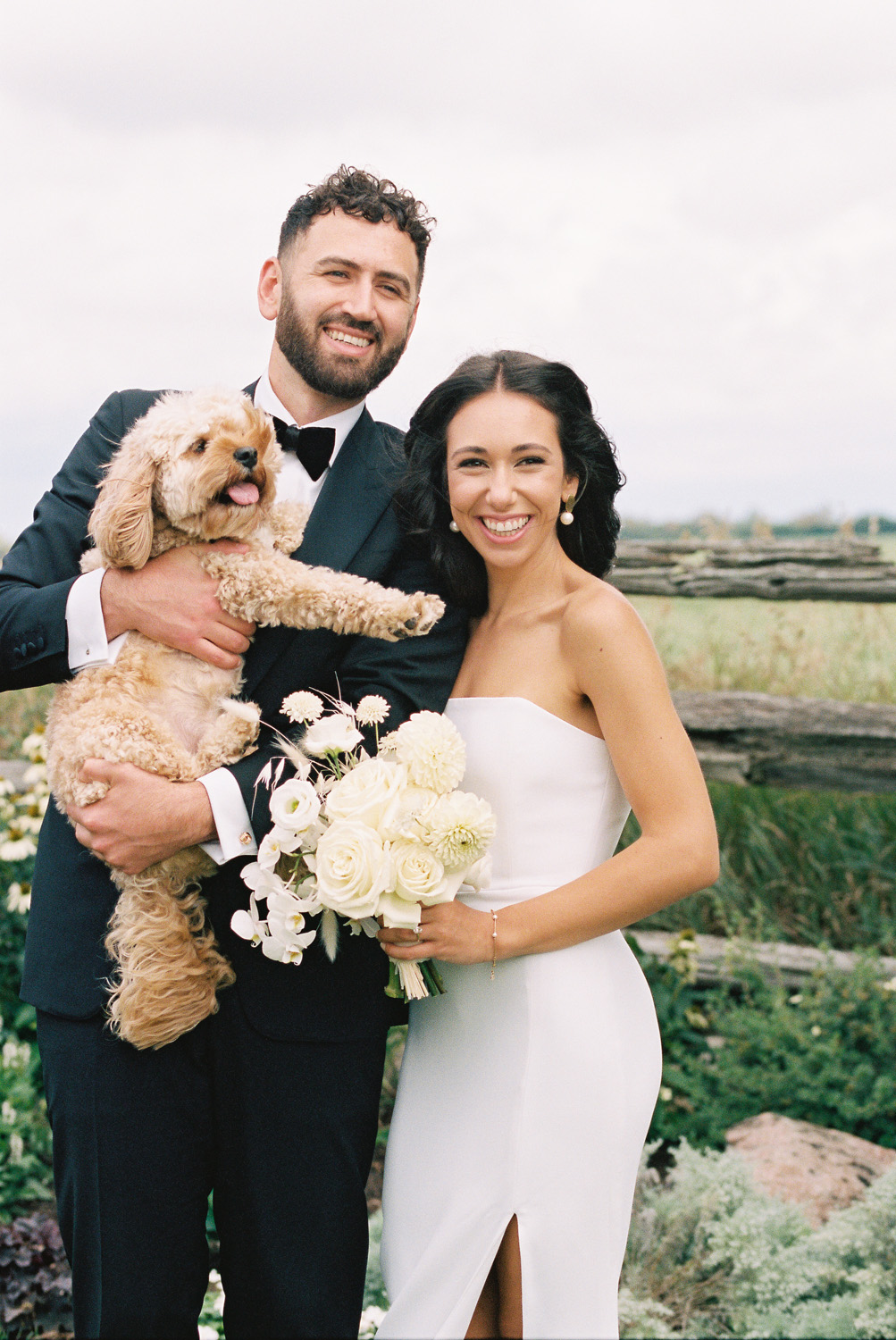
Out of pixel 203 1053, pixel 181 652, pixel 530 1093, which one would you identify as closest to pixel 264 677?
pixel 181 652

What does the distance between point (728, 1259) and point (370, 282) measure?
361cm

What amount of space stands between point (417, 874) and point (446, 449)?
1.29 m

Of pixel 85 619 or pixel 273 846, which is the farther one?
pixel 85 619

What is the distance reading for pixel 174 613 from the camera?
9.30 ft

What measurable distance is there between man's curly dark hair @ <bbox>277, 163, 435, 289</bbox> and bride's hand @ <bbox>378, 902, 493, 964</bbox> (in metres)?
1.92

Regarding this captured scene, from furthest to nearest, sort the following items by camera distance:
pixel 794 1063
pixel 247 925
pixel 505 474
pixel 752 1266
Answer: pixel 794 1063 → pixel 752 1266 → pixel 505 474 → pixel 247 925

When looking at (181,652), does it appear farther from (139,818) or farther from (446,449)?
(446,449)

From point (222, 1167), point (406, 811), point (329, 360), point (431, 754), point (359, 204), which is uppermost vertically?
point (359, 204)

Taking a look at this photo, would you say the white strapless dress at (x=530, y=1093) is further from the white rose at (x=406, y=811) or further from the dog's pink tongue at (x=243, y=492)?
the dog's pink tongue at (x=243, y=492)

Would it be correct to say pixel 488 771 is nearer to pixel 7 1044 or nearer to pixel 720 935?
pixel 7 1044

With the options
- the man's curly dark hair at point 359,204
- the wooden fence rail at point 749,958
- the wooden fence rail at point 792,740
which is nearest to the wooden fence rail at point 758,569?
the wooden fence rail at point 792,740

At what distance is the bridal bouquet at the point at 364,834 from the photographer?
222 centimetres

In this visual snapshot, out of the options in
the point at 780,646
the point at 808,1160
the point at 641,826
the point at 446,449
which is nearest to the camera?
the point at 641,826

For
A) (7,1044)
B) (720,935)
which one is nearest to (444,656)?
(7,1044)
